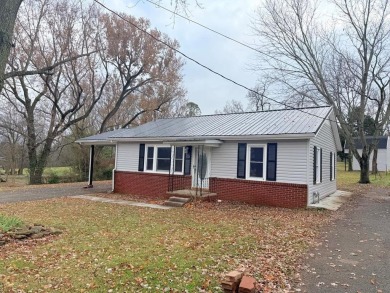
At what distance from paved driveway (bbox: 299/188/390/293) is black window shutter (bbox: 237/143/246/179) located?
4370mm

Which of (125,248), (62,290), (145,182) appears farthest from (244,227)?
(145,182)

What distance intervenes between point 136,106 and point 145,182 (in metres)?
18.7

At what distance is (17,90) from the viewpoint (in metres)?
24.5

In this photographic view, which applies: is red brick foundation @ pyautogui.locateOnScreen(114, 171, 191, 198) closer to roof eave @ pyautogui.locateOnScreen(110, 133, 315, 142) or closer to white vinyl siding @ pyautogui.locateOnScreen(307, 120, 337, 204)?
roof eave @ pyautogui.locateOnScreen(110, 133, 315, 142)

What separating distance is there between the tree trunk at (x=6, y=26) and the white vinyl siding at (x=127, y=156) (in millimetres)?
11576

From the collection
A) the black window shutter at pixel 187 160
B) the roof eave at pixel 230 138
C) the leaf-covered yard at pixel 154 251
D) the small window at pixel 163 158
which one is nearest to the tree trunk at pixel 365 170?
the roof eave at pixel 230 138

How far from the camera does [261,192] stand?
1281 centimetres

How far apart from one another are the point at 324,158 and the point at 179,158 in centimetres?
709

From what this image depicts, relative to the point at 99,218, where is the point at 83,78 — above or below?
above

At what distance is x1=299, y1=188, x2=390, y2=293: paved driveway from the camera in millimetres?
4770

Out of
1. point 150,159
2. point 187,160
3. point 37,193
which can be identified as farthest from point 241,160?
point 37,193

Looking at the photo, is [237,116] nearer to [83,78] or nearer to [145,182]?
[145,182]

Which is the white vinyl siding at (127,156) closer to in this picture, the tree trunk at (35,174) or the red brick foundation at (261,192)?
the red brick foundation at (261,192)

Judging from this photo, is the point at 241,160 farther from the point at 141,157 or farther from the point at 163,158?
the point at 141,157
